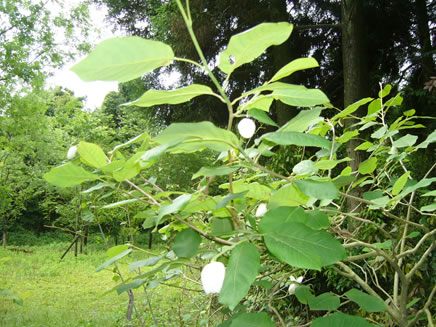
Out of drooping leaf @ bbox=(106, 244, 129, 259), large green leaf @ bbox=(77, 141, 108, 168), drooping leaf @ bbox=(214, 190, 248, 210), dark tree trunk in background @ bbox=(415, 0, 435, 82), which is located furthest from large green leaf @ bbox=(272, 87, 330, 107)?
dark tree trunk in background @ bbox=(415, 0, 435, 82)

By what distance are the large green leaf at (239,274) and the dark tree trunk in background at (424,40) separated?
335 centimetres

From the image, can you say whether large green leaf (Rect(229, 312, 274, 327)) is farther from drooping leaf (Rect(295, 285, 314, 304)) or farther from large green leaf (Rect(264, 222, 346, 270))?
drooping leaf (Rect(295, 285, 314, 304))

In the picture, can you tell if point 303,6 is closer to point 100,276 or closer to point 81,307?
point 81,307

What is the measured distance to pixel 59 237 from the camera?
15773 millimetres

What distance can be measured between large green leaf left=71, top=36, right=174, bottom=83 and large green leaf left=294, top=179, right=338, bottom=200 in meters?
0.21

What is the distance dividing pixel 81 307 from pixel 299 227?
603 cm

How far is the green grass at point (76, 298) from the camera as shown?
4031 millimetres

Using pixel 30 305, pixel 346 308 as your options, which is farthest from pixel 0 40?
pixel 346 308

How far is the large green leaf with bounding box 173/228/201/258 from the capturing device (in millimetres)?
437

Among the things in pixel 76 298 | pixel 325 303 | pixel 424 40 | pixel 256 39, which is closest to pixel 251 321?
pixel 325 303

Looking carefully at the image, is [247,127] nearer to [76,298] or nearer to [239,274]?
[239,274]

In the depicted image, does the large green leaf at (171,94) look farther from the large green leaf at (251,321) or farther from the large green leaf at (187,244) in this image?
the large green leaf at (251,321)

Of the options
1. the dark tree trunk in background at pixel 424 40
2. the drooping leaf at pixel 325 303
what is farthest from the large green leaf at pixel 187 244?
the dark tree trunk in background at pixel 424 40

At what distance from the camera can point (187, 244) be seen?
45cm
